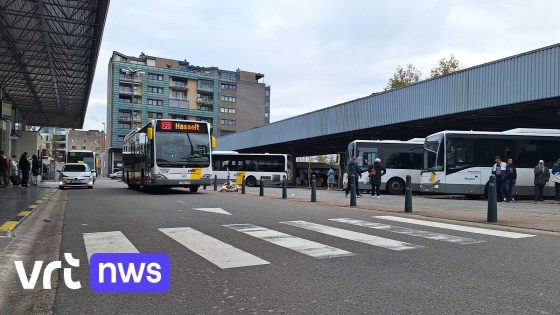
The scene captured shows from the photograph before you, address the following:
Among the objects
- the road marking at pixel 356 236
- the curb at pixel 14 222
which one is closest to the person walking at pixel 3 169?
the curb at pixel 14 222

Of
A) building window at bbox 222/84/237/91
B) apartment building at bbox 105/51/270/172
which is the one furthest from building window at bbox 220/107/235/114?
building window at bbox 222/84/237/91

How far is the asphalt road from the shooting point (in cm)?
421

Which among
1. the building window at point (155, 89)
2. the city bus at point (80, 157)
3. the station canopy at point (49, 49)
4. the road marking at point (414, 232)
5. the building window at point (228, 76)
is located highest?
the building window at point (228, 76)

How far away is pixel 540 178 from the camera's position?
62.0 feet

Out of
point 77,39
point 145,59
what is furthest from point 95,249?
point 145,59

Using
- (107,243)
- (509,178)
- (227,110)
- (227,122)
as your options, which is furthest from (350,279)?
(227,110)

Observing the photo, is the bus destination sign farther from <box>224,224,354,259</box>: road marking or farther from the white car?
<box>224,224,354,259</box>: road marking

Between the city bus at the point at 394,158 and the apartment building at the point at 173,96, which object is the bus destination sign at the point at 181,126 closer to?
the city bus at the point at 394,158

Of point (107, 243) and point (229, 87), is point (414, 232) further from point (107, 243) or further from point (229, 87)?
point (229, 87)

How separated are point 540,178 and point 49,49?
22.4 m

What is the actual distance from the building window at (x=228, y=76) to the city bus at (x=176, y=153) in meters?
88.9

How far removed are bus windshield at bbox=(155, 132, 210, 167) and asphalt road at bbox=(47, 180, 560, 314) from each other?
11.4m

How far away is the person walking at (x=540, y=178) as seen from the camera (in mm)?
18875

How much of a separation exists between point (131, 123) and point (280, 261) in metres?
85.7
